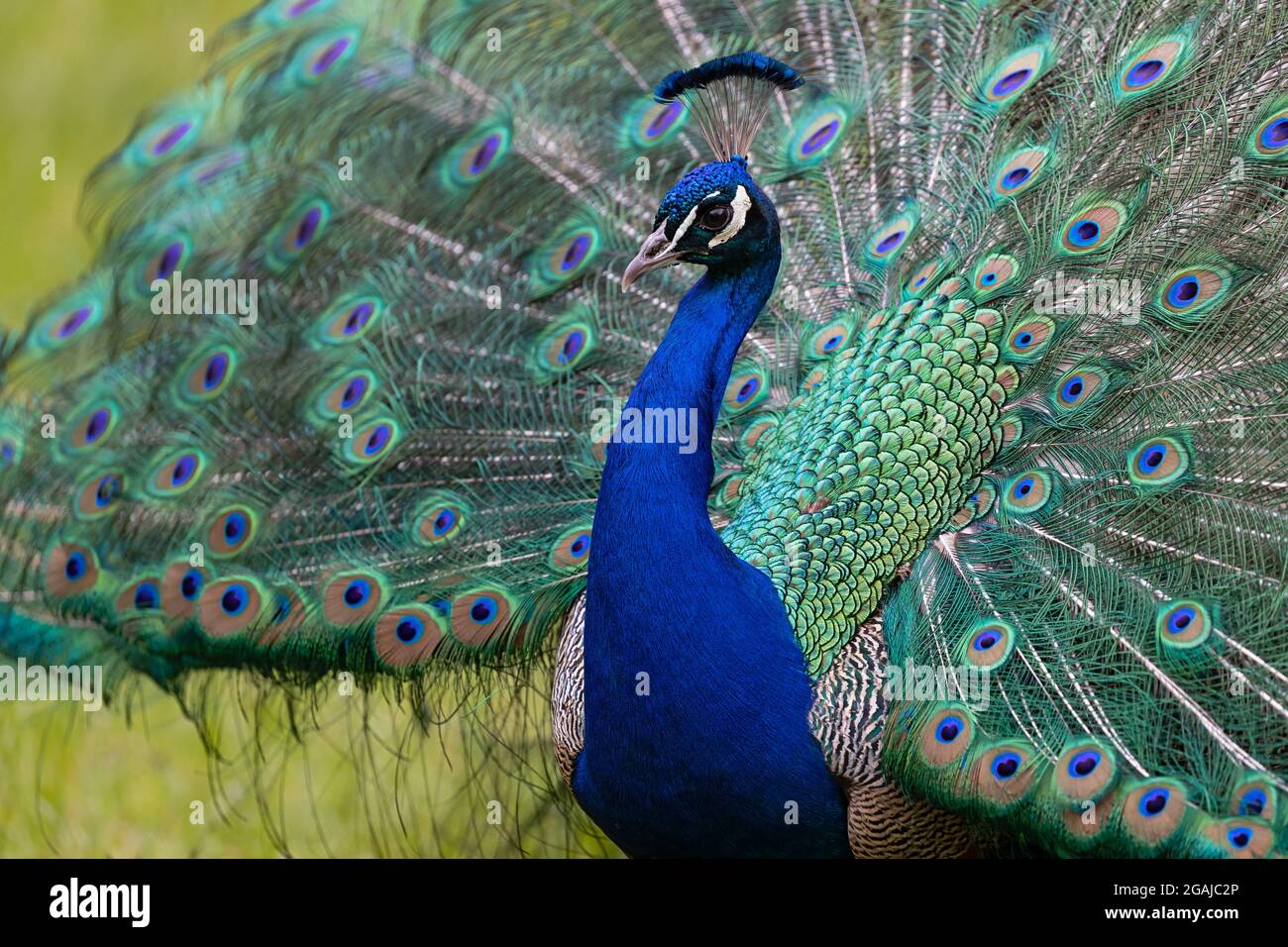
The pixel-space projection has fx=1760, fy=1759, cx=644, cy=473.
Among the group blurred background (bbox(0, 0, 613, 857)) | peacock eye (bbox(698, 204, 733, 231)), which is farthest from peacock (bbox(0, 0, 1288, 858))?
blurred background (bbox(0, 0, 613, 857))

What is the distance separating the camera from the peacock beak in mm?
2635

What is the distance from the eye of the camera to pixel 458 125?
3.57m

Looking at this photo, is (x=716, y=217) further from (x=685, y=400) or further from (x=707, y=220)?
(x=685, y=400)

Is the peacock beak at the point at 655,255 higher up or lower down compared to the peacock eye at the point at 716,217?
lower down

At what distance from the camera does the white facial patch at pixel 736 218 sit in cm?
270

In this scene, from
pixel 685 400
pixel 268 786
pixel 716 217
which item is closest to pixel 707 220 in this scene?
pixel 716 217

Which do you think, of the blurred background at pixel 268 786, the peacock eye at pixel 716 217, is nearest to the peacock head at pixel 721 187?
the peacock eye at pixel 716 217

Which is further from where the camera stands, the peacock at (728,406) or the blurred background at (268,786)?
the blurred background at (268,786)

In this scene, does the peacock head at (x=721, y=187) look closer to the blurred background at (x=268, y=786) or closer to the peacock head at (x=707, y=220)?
the peacock head at (x=707, y=220)

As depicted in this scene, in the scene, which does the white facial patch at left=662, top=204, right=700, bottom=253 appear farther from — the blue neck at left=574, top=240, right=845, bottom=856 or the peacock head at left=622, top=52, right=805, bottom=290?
the blue neck at left=574, top=240, right=845, bottom=856

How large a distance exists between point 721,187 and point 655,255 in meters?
0.15

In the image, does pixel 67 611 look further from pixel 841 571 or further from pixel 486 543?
pixel 841 571

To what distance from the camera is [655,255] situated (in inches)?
105

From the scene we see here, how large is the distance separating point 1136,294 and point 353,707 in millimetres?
2222
